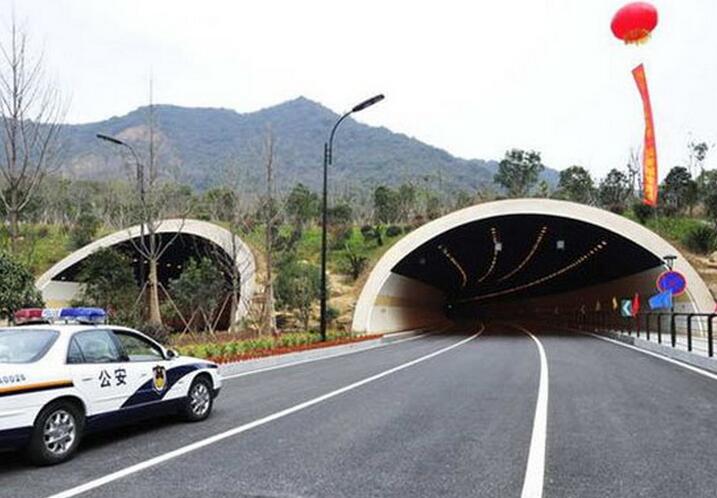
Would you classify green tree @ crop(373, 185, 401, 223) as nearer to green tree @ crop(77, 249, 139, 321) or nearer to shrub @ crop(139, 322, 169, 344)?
green tree @ crop(77, 249, 139, 321)

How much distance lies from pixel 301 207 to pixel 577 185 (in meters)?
26.7

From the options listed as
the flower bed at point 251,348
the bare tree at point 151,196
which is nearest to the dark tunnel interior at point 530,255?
the flower bed at point 251,348

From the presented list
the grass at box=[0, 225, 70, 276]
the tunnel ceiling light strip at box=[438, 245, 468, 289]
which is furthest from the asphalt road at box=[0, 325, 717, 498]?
the grass at box=[0, 225, 70, 276]

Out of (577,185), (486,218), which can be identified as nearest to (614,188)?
(577,185)

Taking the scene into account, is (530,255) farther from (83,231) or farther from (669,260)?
(83,231)

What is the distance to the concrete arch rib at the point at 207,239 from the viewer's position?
114 ft

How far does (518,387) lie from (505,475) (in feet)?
21.0

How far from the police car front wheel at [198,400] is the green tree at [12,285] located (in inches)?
569

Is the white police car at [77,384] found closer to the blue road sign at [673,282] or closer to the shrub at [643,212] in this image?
the blue road sign at [673,282]

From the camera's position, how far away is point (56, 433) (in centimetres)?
674

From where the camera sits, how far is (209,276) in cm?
3394

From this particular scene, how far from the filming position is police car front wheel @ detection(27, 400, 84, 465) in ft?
21.3

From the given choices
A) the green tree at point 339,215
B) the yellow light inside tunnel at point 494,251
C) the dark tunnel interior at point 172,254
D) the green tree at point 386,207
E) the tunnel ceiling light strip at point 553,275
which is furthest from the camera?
the green tree at point 386,207

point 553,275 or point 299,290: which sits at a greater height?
point 553,275
